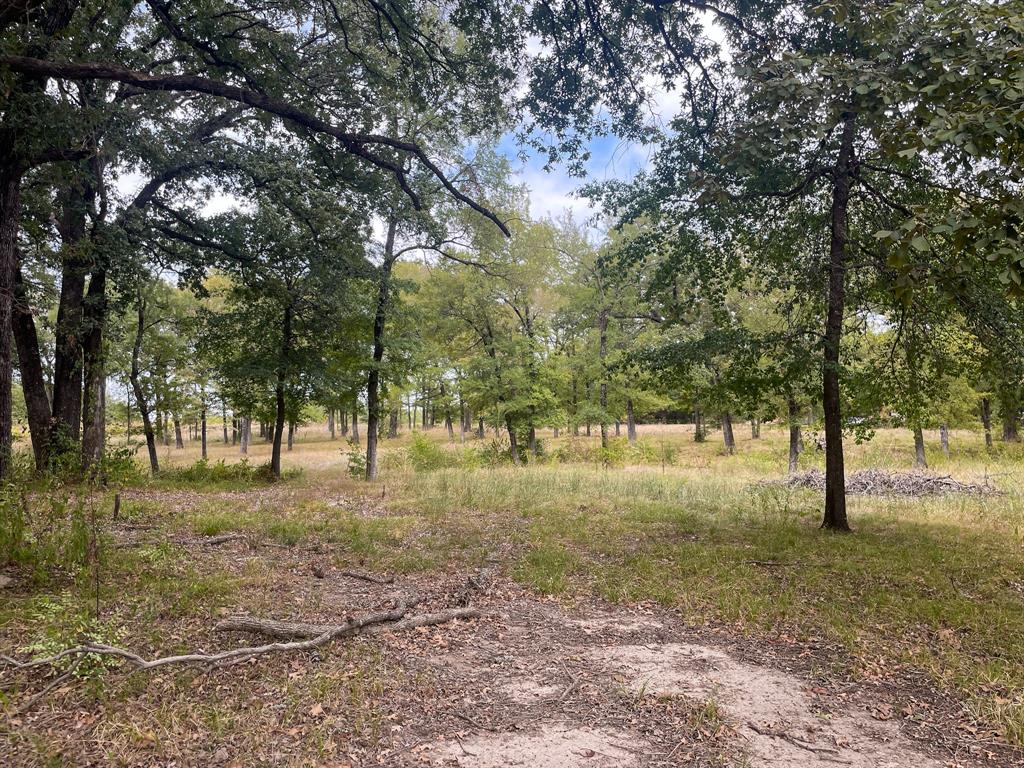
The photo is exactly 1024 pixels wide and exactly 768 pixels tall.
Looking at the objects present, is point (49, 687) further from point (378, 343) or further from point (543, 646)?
point (378, 343)

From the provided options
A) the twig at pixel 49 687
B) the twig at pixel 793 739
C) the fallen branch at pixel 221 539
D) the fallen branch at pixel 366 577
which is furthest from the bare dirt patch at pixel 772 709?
the fallen branch at pixel 221 539

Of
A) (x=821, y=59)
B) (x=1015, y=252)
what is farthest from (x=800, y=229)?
(x=1015, y=252)

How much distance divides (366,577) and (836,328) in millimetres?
7724

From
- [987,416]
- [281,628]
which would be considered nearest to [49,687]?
[281,628]

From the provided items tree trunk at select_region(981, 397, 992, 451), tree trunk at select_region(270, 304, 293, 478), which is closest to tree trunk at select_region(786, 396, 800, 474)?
tree trunk at select_region(981, 397, 992, 451)

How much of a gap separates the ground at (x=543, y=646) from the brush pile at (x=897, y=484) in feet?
13.6

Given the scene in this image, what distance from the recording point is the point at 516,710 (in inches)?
134

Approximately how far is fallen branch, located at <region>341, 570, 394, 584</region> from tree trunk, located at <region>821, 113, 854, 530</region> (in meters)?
6.78

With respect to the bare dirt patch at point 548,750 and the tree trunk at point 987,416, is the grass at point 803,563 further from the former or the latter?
the tree trunk at point 987,416

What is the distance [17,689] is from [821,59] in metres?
7.71

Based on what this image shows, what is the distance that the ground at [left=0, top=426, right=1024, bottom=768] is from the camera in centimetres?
299

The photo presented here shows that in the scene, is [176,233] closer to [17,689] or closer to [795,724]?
[17,689]

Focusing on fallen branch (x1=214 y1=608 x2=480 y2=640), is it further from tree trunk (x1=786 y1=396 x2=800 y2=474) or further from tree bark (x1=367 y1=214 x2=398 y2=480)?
tree trunk (x1=786 y1=396 x2=800 y2=474)

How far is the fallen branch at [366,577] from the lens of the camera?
607 centimetres
